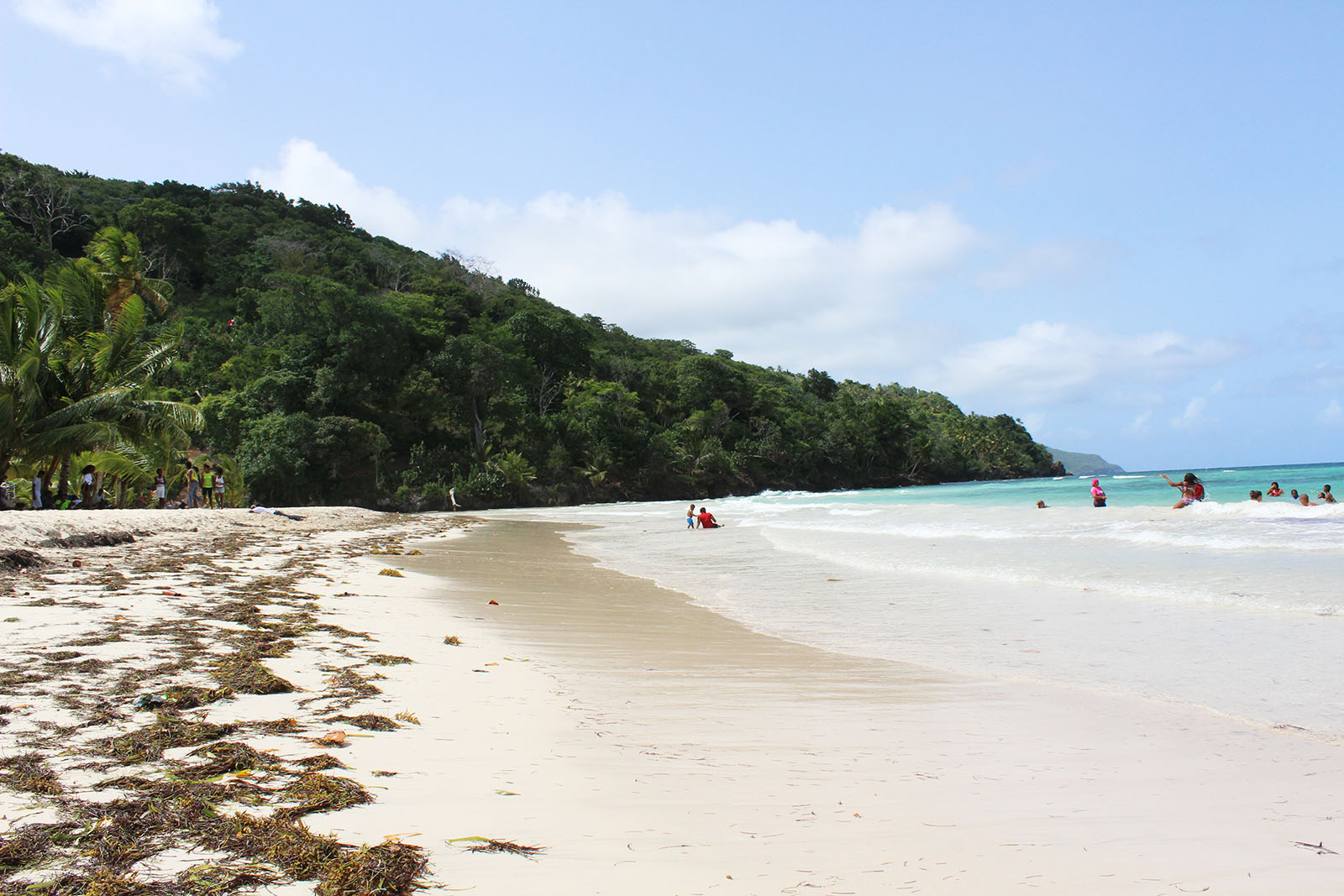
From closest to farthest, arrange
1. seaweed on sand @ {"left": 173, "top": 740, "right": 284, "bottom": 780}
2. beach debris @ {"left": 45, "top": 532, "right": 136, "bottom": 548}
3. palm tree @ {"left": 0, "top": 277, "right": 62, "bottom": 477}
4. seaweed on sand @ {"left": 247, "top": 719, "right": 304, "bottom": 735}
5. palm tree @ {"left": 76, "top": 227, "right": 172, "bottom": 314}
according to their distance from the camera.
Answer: seaweed on sand @ {"left": 173, "top": 740, "right": 284, "bottom": 780} → seaweed on sand @ {"left": 247, "top": 719, "right": 304, "bottom": 735} → beach debris @ {"left": 45, "top": 532, "right": 136, "bottom": 548} → palm tree @ {"left": 0, "top": 277, "right": 62, "bottom": 477} → palm tree @ {"left": 76, "top": 227, "right": 172, "bottom": 314}

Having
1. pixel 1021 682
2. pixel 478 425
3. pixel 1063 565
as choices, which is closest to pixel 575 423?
pixel 478 425

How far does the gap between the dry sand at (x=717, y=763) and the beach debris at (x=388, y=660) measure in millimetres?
36

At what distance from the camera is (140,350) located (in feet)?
56.6

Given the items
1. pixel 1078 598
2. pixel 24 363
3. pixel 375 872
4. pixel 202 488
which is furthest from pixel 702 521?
pixel 375 872

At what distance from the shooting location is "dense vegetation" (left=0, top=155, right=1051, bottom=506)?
116ft

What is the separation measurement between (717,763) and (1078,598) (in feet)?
20.3

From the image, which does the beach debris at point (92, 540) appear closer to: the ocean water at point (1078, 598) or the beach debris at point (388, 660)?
the ocean water at point (1078, 598)

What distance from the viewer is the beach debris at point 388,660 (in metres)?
4.57

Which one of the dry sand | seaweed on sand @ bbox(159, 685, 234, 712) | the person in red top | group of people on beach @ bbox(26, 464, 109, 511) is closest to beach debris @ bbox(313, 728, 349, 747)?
the dry sand

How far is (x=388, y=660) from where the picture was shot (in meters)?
4.63

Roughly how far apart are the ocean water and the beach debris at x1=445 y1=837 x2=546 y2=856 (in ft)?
12.0

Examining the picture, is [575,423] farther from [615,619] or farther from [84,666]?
[84,666]

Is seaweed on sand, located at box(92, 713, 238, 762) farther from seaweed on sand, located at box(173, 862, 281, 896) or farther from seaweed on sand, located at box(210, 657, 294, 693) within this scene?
seaweed on sand, located at box(173, 862, 281, 896)

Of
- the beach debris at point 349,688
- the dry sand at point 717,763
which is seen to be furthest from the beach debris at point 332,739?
the beach debris at point 349,688
